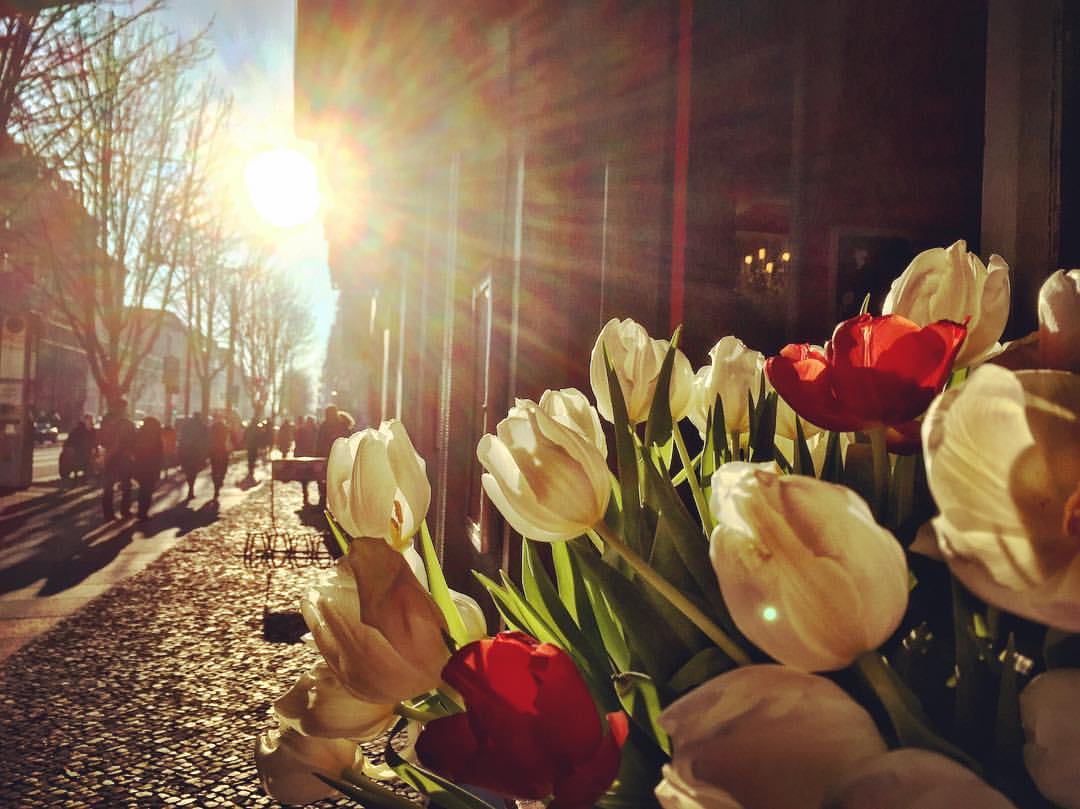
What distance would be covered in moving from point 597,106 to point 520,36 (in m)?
0.81

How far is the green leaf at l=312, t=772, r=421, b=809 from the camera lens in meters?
0.46

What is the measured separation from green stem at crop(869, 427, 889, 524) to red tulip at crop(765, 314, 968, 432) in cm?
4

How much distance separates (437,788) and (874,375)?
33 centimetres

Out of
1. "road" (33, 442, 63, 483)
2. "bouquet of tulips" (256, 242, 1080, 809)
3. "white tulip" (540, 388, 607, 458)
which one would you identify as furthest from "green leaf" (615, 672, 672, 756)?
"road" (33, 442, 63, 483)

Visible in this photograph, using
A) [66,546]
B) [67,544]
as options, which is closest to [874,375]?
[66,546]

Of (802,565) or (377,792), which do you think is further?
(377,792)

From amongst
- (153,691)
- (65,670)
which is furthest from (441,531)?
(65,670)

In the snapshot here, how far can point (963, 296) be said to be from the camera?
52cm

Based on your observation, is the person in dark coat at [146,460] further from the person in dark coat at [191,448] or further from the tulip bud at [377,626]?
the tulip bud at [377,626]

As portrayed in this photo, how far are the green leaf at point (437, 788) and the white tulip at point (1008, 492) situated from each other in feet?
1.04

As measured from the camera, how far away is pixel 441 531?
17.5 feet

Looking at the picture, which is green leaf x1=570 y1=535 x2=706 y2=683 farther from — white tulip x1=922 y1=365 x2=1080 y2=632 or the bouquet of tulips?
white tulip x1=922 y1=365 x2=1080 y2=632

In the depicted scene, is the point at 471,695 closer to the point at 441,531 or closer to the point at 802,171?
the point at 802,171

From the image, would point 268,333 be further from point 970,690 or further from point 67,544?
point 970,690
